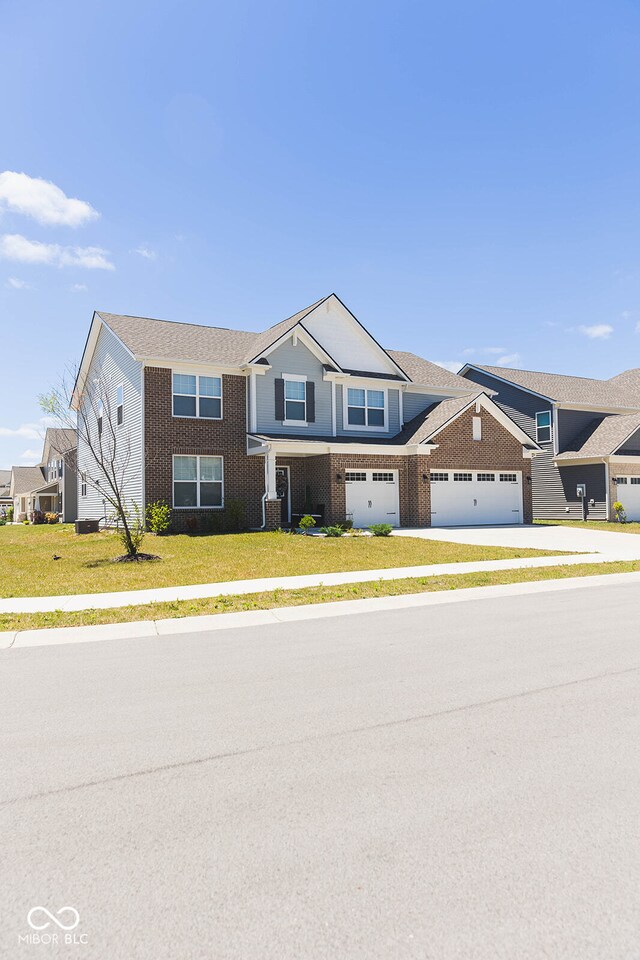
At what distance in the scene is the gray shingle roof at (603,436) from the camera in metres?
30.9

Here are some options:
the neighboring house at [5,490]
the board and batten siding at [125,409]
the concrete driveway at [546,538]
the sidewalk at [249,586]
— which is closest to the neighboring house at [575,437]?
the concrete driveway at [546,538]

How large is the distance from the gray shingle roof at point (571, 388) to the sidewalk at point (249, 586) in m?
20.2

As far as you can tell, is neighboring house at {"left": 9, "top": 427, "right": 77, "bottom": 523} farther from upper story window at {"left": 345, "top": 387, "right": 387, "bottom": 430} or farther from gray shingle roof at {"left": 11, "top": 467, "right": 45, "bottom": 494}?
upper story window at {"left": 345, "top": 387, "right": 387, "bottom": 430}

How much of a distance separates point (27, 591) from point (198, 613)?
3996 mm

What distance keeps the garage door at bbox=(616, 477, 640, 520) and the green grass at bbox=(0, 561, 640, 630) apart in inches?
700

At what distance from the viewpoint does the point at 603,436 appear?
32250mm

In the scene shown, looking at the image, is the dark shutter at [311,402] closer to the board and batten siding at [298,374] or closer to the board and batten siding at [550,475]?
the board and batten siding at [298,374]

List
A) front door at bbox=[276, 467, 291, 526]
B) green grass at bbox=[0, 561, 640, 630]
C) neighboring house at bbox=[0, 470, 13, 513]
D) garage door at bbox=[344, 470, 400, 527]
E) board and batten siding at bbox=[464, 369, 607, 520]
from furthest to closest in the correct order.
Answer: neighboring house at bbox=[0, 470, 13, 513] → board and batten siding at bbox=[464, 369, 607, 520] → front door at bbox=[276, 467, 291, 526] → garage door at bbox=[344, 470, 400, 527] → green grass at bbox=[0, 561, 640, 630]

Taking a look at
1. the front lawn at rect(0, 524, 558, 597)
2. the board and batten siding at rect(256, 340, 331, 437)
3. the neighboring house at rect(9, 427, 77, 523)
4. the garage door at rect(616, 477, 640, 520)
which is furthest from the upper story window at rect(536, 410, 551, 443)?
the neighboring house at rect(9, 427, 77, 523)

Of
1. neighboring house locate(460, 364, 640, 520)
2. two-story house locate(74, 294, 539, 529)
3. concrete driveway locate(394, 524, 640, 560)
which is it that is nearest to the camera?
concrete driveway locate(394, 524, 640, 560)

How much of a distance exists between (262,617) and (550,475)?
2792 centimetres

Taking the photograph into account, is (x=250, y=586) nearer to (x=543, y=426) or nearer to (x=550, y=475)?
(x=550, y=475)

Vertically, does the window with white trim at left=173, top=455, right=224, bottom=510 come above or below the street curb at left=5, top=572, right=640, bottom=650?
above

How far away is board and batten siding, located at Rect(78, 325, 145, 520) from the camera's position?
2388 cm
